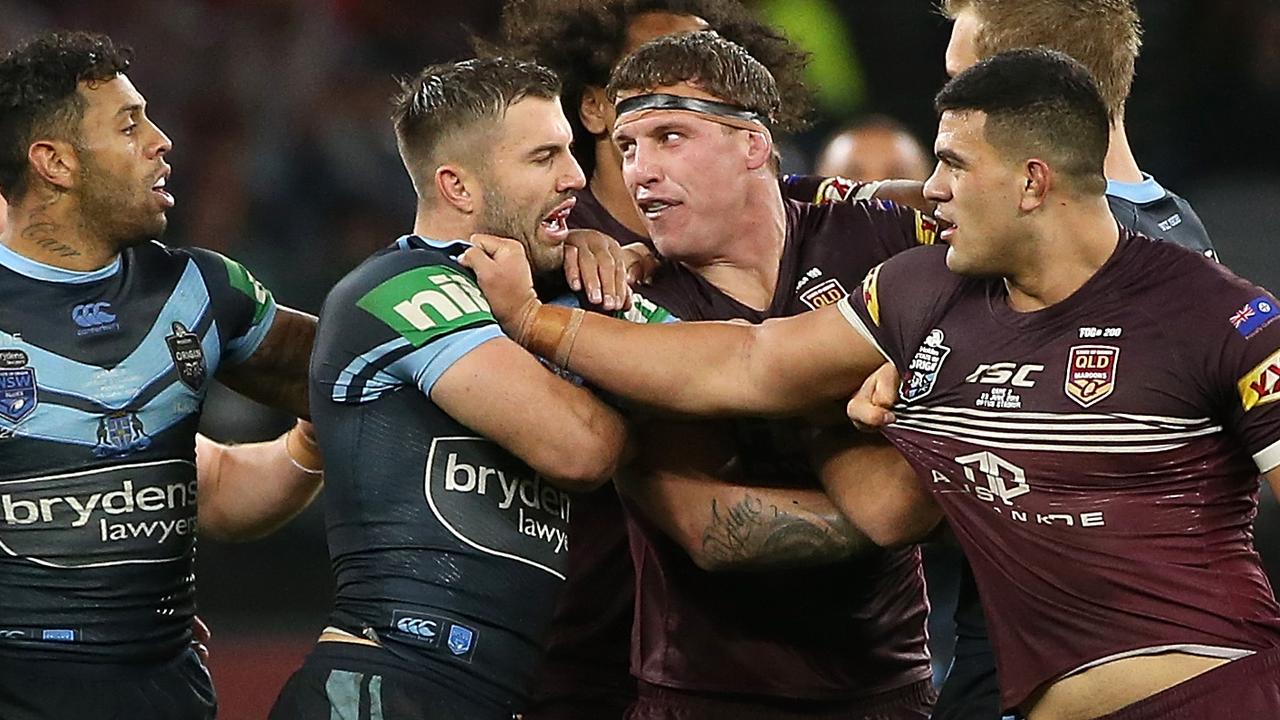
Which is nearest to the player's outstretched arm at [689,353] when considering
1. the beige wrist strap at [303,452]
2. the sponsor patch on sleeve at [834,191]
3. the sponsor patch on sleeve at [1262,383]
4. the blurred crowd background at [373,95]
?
the sponsor patch on sleeve at [1262,383]

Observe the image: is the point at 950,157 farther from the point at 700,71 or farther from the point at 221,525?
the point at 221,525

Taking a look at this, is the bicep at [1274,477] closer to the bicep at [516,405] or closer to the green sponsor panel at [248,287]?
the bicep at [516,405]

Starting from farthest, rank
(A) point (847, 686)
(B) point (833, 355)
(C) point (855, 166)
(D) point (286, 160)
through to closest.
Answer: (D) point (286, 160), (C) point (855, 166), (A) point (847, 686), (B) point (833, 355)

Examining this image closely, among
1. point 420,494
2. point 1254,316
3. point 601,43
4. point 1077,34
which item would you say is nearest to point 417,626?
point 420,494

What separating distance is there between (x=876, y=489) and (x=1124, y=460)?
797 mm

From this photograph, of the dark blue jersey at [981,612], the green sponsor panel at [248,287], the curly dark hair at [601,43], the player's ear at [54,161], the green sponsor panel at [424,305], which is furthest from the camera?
the curly dark hair at [601,43]

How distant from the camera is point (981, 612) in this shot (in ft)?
15.5

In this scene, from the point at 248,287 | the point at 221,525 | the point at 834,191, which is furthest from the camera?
the point at 834,191

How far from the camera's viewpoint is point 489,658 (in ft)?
13.3

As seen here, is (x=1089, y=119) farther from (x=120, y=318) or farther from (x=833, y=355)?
(x=120, y=318)

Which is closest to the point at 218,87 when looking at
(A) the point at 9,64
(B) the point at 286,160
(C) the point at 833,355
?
(B) the point at 286,160

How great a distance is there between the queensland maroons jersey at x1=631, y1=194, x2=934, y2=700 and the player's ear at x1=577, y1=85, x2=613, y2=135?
0.83 meters

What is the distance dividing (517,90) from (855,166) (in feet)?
13.8

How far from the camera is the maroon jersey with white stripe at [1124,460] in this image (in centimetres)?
369
